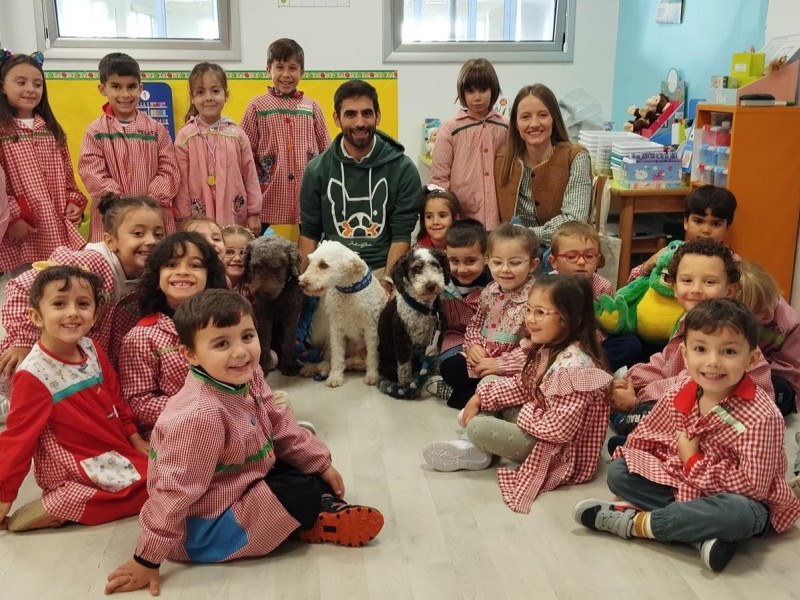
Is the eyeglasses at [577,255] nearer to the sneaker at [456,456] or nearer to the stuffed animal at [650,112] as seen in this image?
the sneaker at [456,456]

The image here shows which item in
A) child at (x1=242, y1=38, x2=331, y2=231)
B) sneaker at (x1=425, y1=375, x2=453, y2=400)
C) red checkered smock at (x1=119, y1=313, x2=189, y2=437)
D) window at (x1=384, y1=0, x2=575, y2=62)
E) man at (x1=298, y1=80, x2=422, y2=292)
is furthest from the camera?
window at (x1=384, y1=0, x2=575, y2=62)

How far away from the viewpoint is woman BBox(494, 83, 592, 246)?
3.44m

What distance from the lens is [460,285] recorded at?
3203 millimetres

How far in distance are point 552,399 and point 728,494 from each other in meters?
0.54

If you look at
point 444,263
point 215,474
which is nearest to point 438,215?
point 444,263

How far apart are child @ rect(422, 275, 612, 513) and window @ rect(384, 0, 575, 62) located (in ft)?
11.5

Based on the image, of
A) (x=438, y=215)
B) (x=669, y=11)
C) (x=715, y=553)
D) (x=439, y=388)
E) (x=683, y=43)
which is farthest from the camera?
(x=669, y=11)

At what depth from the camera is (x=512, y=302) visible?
9.61 feet

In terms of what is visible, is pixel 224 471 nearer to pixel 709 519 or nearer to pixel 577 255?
pixel 709 519

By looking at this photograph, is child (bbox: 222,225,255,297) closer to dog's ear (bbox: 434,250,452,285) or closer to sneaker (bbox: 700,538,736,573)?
dog's ear (bbox: 434,250,452,285)

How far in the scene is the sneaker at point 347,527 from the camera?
2139 mm

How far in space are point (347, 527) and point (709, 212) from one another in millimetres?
2065

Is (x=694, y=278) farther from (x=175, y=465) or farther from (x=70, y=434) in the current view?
(x=70, y=434)

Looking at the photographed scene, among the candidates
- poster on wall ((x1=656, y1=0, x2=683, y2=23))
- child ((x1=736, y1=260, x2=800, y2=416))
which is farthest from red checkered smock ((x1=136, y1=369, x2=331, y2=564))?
poster on wall ((x1=656, y1=0, x2=683, y2=23))
